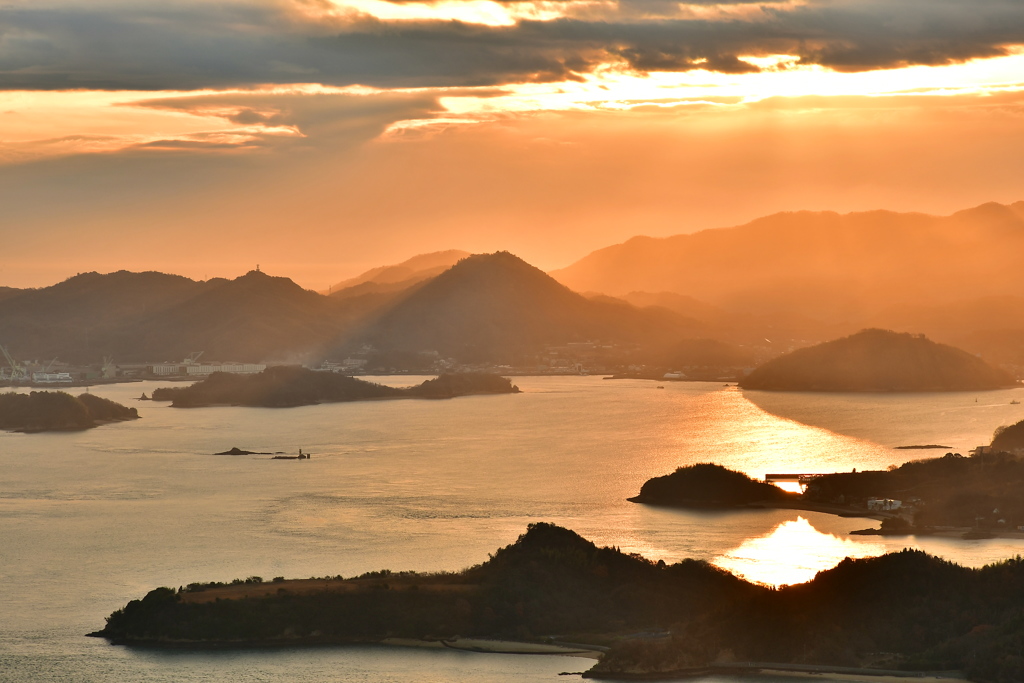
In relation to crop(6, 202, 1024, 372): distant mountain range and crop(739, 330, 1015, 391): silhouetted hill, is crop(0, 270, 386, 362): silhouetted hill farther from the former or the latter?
crop(739, 330, 1015, 391): silhouetted hill

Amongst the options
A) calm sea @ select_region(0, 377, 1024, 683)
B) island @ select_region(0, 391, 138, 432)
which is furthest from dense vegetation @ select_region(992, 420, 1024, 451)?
island @ select_region(0, 391, 138, 432)

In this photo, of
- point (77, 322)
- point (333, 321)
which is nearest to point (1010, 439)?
point (333, 321)

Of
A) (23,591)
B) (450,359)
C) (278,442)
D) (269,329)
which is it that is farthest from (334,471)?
(269,329)

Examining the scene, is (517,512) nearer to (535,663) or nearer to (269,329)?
(535,663)

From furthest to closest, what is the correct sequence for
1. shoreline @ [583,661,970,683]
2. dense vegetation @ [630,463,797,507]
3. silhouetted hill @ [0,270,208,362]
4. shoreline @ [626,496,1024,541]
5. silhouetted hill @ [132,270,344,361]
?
silhouetted hill @ [0,270,208,362], silhouetted hill @ [132,270,344,361], dense vegetation @ [630,463,797,507], shoreline @ [626,496,1024,541], shoreline @ [583,661,970,683]

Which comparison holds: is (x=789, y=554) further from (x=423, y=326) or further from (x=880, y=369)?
(x=423, y=326)

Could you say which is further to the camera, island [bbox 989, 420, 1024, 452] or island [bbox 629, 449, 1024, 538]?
island [bbox 989, 420, 1024, 452]
